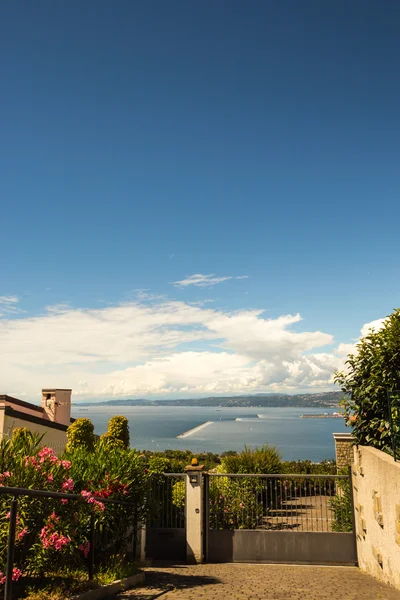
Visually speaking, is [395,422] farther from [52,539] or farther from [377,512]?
[52,539]

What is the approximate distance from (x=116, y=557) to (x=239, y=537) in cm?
502

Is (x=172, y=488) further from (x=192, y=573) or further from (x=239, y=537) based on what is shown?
(x=192, y=573)

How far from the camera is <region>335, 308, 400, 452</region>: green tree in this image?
9219mm

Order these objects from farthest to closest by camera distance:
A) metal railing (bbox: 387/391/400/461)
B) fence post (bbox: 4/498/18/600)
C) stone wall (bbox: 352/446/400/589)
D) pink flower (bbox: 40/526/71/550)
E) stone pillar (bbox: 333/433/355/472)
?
stone pillar (bbox: 333/433/355/472), metal railing (bbox: 387/391/400/461), stone wall (bbox: 352/446/400/589), pink flower (bbox: 40/526/71/550), fence post (bbox: 4/498/18/600)

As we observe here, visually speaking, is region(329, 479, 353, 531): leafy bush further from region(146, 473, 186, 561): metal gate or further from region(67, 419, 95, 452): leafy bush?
region(67, 419, 95, 452): leafy bush

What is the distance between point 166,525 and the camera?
41.7ft

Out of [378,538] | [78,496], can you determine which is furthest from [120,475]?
[378,538]

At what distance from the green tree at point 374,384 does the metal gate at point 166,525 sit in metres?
4.69

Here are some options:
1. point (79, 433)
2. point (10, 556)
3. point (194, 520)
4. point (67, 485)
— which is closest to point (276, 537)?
point (194, 520)

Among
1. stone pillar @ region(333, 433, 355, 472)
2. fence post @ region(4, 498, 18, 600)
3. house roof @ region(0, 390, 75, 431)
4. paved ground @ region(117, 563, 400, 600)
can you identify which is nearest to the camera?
fence post @ region(4, 498, 18, 600)

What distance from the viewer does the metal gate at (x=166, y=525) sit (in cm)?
1176

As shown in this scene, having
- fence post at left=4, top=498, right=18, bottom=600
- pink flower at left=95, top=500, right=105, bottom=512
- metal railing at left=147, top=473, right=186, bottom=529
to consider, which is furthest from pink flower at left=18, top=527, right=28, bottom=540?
metal railing at left=147, top=473, right=186, bottom=529

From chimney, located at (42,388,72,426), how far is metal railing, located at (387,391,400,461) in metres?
15.1

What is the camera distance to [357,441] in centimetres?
1021
